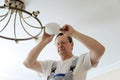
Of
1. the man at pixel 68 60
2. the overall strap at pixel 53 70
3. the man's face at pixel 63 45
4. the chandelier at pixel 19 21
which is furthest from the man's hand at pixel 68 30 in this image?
the chandelier at pixel 19 21

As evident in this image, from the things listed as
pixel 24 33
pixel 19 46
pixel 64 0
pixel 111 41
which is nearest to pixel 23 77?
pixel 19 46

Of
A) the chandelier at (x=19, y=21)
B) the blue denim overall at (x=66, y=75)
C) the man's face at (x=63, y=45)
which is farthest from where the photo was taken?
the chandelier at (x=19, y=21)

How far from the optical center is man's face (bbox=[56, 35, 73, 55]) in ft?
5.03

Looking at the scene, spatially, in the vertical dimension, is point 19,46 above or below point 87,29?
below

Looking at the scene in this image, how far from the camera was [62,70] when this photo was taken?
1421 millimetres

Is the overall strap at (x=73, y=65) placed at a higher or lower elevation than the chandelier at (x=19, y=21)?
lower

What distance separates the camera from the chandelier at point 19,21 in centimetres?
166

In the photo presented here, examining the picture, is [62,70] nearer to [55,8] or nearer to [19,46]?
[55,8]

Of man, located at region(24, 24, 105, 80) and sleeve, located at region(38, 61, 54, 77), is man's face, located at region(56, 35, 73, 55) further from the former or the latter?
sleeve, located at region(38, 61, 54, 77)

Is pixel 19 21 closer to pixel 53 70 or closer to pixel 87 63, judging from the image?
pixel 53 70

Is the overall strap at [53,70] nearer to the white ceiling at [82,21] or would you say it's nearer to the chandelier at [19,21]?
the chandelier at [19,21]

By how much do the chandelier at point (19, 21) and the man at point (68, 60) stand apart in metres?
0.32

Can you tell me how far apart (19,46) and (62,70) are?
1154 millimetres

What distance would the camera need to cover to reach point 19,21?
6.48 ft
